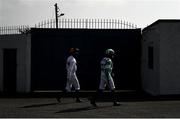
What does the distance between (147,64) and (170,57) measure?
214 centimetres

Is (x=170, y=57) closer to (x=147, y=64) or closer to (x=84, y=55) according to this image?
(x=147, y=64)

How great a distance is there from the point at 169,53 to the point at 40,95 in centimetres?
525

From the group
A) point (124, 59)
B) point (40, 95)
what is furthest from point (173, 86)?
point (40, 95)

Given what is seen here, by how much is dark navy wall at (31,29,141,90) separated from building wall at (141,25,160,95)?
574 mm

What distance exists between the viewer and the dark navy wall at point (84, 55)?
21.7m

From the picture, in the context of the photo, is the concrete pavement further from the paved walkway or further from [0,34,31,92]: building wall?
[0,34,31,92]: building wall

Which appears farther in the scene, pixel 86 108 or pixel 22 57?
pixel 22 57

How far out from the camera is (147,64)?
2089cm

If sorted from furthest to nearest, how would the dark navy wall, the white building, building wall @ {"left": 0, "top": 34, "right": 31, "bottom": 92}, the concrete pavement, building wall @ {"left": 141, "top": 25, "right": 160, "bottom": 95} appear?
the dark navy wall < building wall @ {"left": 0, "top": 34, "right": 31, "bottom": 92} < building wall @ {"left": 141, "top": 25, "right": 160, "bottom": 95} < the white building < the concrete pavement

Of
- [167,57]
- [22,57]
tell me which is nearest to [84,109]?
[167,57]

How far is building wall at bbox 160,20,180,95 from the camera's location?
738 inches

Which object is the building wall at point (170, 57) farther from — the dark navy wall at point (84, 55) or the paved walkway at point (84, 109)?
the dark navy wall at point (84, 55)

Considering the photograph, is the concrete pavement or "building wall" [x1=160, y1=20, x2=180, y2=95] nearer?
the concrete pavement

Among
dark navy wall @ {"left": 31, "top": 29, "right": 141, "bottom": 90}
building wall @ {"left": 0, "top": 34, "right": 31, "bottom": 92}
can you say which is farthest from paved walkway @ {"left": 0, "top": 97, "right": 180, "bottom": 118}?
dark navy wall @ {"left": 31, "top": 29, "right": 141, "bottom": 90}
